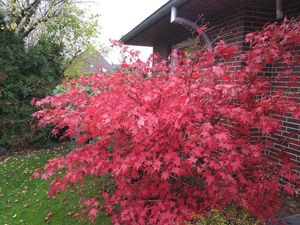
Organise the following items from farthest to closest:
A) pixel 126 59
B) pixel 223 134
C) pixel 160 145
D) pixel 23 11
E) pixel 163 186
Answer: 1. pixel 23 11
2. pixel 126 59
3. pixel 163 186
4. pixel 160 145
5. pixel 223 134

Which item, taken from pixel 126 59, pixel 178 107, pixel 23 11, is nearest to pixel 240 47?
pixel 126 59

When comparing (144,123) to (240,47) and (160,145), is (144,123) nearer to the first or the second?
(160,145)

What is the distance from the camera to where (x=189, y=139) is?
8.43 feet

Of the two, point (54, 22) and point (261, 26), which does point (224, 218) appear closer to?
point (261, 26)

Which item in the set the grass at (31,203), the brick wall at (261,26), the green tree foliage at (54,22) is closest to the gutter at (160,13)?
the brick wall at (261,26)

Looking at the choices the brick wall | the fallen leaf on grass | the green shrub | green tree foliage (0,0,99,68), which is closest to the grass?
the fallen leaf on grass

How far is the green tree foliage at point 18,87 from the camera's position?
6.89m

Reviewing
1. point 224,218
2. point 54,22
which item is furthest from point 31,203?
point 54,22

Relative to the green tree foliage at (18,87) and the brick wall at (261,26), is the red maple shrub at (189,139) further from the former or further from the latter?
the green tree foliage at (18,87)

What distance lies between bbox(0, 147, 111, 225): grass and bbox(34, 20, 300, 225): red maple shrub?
632 millimetres

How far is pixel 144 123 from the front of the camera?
90.3 inches

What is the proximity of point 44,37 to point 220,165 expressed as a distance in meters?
9.08

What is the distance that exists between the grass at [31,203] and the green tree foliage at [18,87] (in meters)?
1.68

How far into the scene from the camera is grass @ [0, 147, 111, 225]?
358 centimetres
